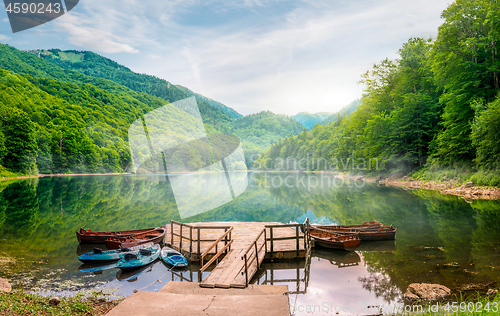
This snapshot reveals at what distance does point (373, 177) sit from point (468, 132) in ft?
86.4

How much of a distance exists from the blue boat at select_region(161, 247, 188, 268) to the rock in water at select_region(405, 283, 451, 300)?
844cm

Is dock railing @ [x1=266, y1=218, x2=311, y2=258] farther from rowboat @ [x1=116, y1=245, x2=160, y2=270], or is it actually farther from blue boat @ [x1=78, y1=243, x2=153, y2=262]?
blue boat @ [x1=78, y1=243, x2=153, y2=262]

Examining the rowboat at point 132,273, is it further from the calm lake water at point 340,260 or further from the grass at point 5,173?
the grass at point 5,173

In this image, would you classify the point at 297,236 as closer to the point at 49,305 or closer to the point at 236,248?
the point at 236,248

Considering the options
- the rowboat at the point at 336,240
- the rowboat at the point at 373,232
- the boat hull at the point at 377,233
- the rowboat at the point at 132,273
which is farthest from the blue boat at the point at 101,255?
the boat hull at the point at 377,233

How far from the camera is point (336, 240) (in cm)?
1441

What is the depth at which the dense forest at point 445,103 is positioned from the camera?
3014cm

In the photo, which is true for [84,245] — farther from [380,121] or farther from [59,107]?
[59,107]

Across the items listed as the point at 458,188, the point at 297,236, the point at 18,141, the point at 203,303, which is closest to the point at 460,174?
the point at 458,188

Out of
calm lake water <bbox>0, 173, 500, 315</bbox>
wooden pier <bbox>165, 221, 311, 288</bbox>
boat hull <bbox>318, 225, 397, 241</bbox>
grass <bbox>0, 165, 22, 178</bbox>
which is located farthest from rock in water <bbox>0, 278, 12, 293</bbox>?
grass <bbox>0, 165, 22, 178</bbox>

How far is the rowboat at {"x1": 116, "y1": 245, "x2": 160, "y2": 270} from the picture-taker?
11.5 metres

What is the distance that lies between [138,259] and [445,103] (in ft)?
135

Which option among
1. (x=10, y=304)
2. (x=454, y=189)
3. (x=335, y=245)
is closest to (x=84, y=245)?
(x=10, y=304)

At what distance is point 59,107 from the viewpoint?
351ft
